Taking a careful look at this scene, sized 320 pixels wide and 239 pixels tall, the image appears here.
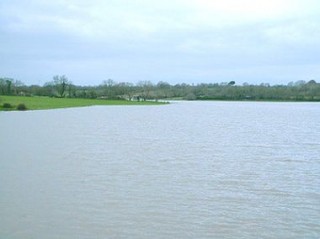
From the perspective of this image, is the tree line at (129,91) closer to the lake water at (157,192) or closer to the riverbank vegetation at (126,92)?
the riverbank vegetation at (126,92)

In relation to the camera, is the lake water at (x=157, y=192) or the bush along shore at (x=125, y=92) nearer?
the lake water at (x=157, y=192)

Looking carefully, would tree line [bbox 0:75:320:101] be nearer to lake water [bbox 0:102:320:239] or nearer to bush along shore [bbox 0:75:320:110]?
bush along shore [bbox 0:75:320:110]

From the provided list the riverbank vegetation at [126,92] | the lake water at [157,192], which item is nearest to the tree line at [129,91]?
the riverbank vegetation at [126,92]

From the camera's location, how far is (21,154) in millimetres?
20734

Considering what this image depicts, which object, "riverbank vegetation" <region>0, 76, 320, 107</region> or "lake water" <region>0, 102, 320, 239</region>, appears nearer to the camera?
"lake water" <region>0, 102, 320, 239</region>

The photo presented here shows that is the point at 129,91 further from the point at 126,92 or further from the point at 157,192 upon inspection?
the point at 157,192

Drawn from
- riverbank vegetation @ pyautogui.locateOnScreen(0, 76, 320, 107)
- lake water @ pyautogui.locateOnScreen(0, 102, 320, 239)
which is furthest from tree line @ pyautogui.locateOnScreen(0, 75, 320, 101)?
lake water @ pyautogui.locateOnScreen(0, 102, 320, 239)

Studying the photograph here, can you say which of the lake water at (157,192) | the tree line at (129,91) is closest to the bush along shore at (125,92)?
the tree line at (129,91)

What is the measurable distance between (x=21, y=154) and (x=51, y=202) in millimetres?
9542

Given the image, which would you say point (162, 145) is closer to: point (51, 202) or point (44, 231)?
point (51, 202)

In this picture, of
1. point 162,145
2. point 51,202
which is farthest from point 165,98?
point 51,202

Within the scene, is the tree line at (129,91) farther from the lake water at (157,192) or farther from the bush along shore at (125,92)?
the lake water at (157,192)

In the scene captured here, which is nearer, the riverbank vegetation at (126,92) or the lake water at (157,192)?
the lake water at (157,192)

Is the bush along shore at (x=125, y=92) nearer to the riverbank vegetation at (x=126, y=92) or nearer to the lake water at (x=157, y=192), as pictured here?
the riverbank vegetation at (x=126, y=92)
